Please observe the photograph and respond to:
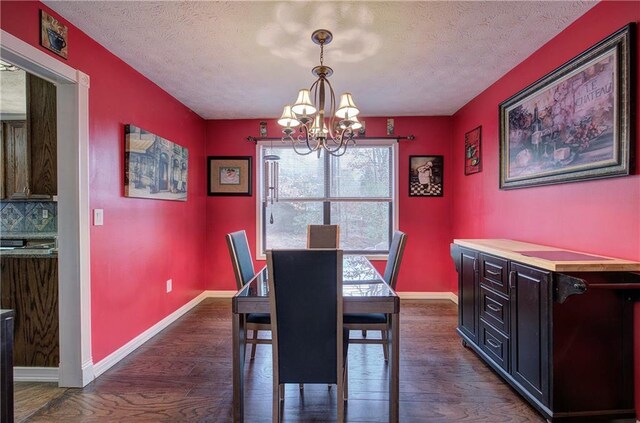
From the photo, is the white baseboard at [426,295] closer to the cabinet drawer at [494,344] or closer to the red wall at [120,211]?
the cabinet drawer at [494,344]

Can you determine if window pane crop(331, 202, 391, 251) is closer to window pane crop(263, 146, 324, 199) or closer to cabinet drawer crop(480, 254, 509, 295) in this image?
window pane crop(263, 146, 324, 199)

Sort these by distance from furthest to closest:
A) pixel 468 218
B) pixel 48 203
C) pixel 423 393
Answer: pixel 468 218 < pixel 48 203 < pixel 423 393

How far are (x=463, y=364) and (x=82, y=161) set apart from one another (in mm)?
3130

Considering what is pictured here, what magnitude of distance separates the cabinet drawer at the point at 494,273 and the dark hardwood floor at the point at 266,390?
26.6 inches

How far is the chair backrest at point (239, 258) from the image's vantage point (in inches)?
88.9

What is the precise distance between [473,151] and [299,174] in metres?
2.12

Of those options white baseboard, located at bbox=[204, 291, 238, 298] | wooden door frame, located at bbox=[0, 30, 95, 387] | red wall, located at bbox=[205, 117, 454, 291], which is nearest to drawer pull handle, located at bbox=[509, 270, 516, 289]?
red wall, located at bbox=[205, 117, 454, 291]

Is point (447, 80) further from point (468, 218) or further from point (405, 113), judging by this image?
point (468, 218)

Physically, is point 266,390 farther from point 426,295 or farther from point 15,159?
point 15,159

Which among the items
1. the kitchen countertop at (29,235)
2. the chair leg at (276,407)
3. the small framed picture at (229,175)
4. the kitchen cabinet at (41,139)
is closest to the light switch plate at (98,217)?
the kitchen cabinet at (41,139)

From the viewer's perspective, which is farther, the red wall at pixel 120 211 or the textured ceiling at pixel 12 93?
the textured ceiling at pixel 12 93

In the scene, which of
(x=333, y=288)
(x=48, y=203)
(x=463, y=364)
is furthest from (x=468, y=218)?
(x=48, y=203)

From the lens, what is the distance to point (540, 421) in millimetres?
1813

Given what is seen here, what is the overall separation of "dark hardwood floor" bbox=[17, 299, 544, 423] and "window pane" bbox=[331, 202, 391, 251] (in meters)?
1.55
